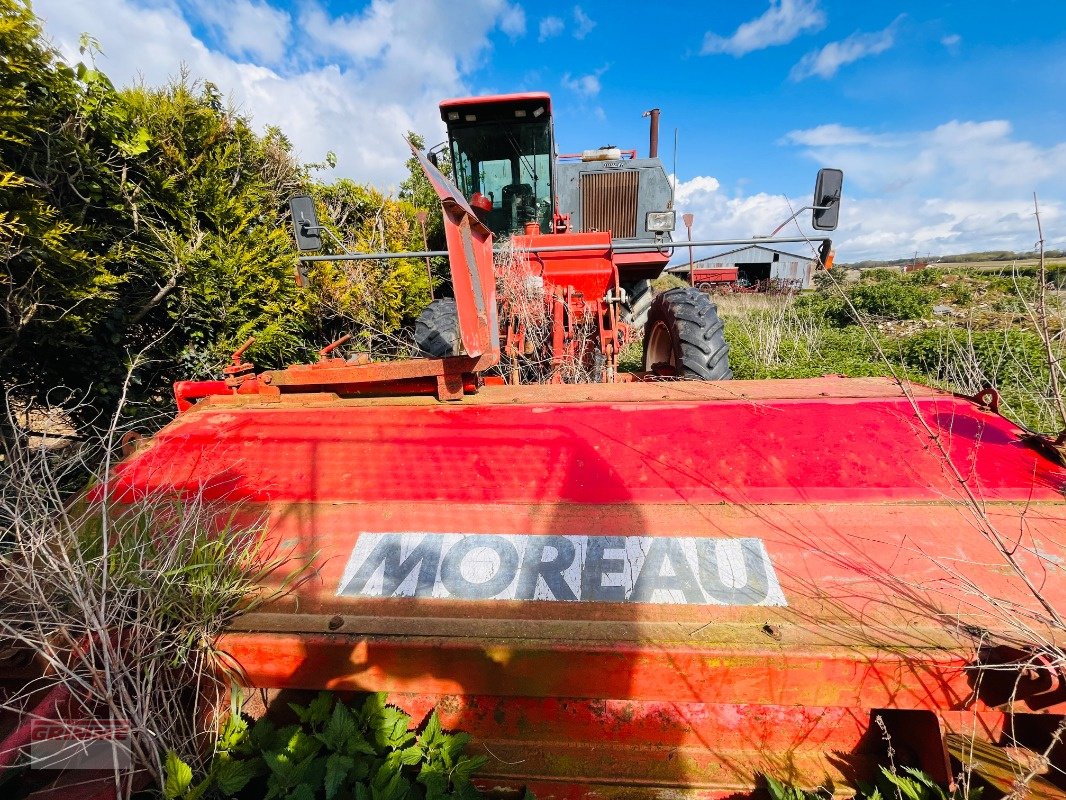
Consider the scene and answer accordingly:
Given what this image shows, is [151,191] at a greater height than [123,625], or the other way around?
[151,191]

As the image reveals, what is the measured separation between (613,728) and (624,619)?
39 centimetres

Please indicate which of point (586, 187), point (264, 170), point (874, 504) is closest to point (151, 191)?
point (264, 170)

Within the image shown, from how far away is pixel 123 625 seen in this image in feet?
4.30

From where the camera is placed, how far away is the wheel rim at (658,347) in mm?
3863

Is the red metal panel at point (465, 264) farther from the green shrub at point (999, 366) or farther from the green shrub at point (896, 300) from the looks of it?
the green shrub at point (896, 300)

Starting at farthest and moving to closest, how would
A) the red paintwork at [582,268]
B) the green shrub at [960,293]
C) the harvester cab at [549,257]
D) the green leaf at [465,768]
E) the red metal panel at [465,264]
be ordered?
1. the green shrub at [960,293]
2. the red paintwork at [582,268]
3. the harvester cab at [549,257]
4. the red metal panel at [465,264]
5. the green leaf at [465,768]

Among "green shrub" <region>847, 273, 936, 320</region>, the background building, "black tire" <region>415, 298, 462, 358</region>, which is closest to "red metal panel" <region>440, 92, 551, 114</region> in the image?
"black tire" <region>415, 298, 462, 358</region>

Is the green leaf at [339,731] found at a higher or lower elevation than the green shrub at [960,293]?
lower

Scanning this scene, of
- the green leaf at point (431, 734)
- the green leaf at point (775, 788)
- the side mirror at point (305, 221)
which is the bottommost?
the green leaf at point (775, 788)

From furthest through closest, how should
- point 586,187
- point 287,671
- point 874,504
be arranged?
point 586,187, point 874,504, point 287,671

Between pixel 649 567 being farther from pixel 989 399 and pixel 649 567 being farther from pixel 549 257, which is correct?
pixel 549 257

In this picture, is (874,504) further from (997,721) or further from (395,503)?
(395,503)

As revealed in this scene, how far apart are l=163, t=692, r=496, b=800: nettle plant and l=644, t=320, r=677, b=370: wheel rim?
2.99 metres

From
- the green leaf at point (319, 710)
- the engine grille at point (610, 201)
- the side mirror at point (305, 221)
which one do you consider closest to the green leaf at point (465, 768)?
the green leaf at point (319, 710)
